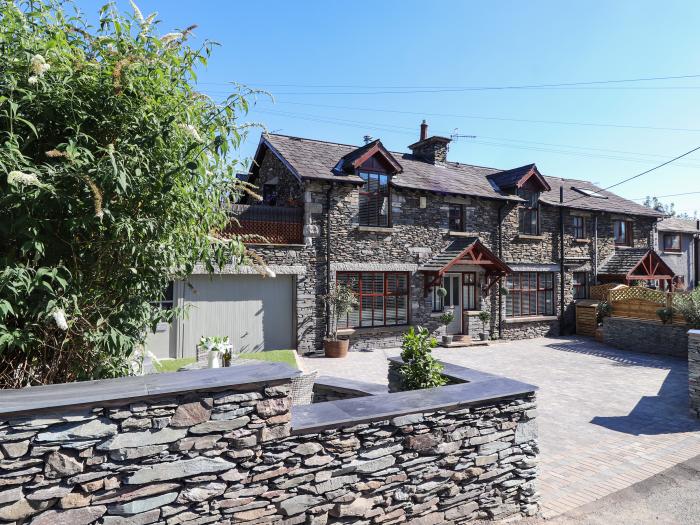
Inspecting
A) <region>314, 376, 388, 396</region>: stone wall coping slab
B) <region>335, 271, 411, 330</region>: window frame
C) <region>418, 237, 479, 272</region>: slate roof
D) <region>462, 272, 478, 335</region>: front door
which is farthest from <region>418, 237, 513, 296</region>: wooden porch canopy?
<region>314, 376, 388, 396</region>: stone wall coping slab

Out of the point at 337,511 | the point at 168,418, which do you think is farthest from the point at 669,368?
the point at 168,418

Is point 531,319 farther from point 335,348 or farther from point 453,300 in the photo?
point 335,348

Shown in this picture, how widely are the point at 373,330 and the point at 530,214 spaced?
29.2 ft

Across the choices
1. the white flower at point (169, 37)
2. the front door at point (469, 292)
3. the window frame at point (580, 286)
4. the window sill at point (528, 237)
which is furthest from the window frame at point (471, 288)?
the white flower at point (169, 37)

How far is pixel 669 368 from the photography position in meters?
11.9

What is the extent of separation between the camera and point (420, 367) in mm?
5207

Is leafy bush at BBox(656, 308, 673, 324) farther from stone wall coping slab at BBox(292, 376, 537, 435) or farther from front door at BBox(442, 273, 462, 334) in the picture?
stone wall coping slab at BBox(292, 376, 537, 435)

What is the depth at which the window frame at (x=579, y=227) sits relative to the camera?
19359 mm

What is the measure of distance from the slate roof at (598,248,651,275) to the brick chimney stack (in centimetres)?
887

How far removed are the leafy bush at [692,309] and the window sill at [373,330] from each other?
8.53 meters

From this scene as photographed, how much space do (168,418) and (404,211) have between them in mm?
12988

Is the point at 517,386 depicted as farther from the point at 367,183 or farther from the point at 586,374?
the point at 367,183

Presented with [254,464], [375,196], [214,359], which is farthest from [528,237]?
[254,464]

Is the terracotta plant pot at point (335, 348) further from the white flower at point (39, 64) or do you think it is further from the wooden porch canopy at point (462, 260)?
the white flower at point (39, 64)
